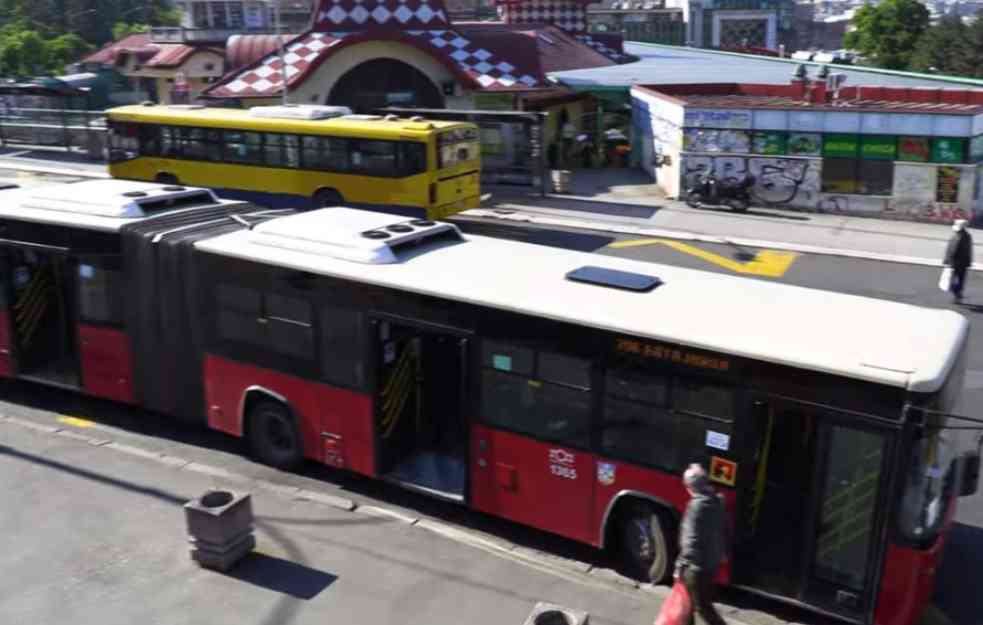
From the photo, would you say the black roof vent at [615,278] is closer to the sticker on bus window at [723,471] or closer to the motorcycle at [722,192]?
the sticker on bus window at [723,471]

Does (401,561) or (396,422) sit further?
(396,422)

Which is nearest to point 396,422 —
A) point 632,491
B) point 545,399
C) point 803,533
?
point 545,399

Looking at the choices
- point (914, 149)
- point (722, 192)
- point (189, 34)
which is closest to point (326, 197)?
point (722, 192)

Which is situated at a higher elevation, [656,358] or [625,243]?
[656,358]

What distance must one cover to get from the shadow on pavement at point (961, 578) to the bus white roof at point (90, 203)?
1025 cm

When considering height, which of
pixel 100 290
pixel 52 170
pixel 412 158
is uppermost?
pixel 412 158

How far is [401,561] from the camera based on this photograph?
9742 millimetres

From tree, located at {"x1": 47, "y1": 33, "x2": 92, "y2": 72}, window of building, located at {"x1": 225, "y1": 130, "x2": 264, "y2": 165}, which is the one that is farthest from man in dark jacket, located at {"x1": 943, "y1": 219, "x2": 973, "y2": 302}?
tree, located at {"x1": 47, "y1": 33, "x2": 92, "y2": 72}

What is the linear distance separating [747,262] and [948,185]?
7247mm

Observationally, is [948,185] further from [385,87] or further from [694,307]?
[694,307]

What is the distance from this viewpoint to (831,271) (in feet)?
70.2

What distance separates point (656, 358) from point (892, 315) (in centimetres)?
211

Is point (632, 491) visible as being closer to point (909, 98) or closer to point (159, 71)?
point (909, 98)

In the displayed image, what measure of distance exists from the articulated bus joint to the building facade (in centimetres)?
1935
